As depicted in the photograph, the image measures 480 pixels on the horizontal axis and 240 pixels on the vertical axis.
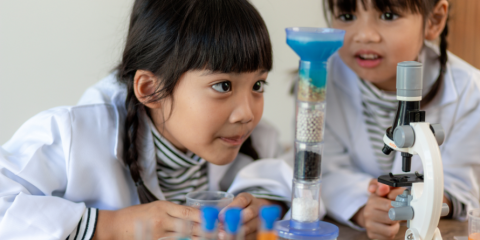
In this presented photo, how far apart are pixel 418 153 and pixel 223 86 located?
0.34 meters

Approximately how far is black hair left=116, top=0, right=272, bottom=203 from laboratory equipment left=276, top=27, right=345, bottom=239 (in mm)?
214

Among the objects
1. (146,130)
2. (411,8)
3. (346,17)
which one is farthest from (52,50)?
(411,8)

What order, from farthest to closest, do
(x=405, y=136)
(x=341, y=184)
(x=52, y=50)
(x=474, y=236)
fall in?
(x=52, y=50) < (x=341, y=184) < (x=474, y=236) < (x=405, y=136)

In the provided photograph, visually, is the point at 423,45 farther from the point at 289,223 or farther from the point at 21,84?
the point at 21,84

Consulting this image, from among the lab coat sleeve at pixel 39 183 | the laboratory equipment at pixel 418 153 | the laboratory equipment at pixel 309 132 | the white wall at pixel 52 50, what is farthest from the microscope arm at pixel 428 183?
the white wall at pixel 52 50

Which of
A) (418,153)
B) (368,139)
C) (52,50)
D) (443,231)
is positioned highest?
(52,50)

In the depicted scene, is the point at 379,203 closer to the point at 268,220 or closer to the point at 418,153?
the point at 418,153

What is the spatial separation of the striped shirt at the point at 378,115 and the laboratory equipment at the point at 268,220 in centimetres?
69

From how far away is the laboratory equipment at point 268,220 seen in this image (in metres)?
0.45

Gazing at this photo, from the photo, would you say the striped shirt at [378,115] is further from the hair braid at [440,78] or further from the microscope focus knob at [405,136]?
the microscope focus knob at [405,136]

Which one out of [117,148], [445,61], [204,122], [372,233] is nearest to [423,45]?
[445,61]

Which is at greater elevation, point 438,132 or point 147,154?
point 438,132

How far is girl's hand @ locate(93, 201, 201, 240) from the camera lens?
2.33 ft

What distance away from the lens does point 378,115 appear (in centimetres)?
110
